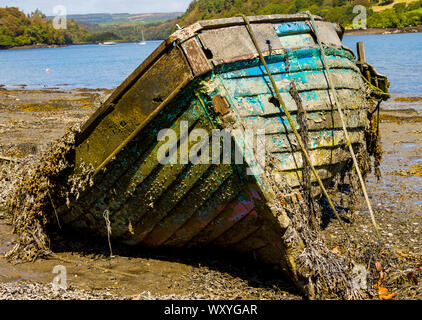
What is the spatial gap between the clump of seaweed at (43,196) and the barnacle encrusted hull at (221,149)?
0.11 meters

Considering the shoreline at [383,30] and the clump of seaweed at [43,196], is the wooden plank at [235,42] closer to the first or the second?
the clump of seaweed at [43,196]

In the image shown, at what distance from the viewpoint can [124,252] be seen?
16.3ft

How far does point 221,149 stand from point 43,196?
2.17 m

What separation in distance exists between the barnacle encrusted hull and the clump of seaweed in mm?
112

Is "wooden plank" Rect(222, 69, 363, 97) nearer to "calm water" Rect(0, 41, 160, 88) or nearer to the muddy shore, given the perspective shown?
the muddy shore

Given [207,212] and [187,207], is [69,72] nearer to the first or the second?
[187,207]

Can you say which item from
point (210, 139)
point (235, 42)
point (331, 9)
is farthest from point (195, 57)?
point (331, 9)

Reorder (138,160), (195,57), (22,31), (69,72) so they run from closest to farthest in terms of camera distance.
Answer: (195,57) → (138,160) → (69,72) → (22,31)

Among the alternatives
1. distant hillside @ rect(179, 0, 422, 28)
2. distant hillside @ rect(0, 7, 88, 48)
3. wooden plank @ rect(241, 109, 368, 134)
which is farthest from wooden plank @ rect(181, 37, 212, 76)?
distant hillside @ rect(0, 7, 88, 48)

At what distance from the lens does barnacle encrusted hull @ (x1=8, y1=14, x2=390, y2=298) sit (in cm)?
375

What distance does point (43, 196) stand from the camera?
4.65 m

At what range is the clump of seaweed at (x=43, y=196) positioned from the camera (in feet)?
14.5

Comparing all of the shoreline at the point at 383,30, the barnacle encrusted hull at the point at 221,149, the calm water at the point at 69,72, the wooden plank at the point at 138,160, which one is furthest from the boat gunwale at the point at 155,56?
the shoreline at the point at 383,30

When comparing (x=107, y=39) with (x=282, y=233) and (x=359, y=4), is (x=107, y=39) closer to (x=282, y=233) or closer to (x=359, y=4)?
(x=359, y=4)
